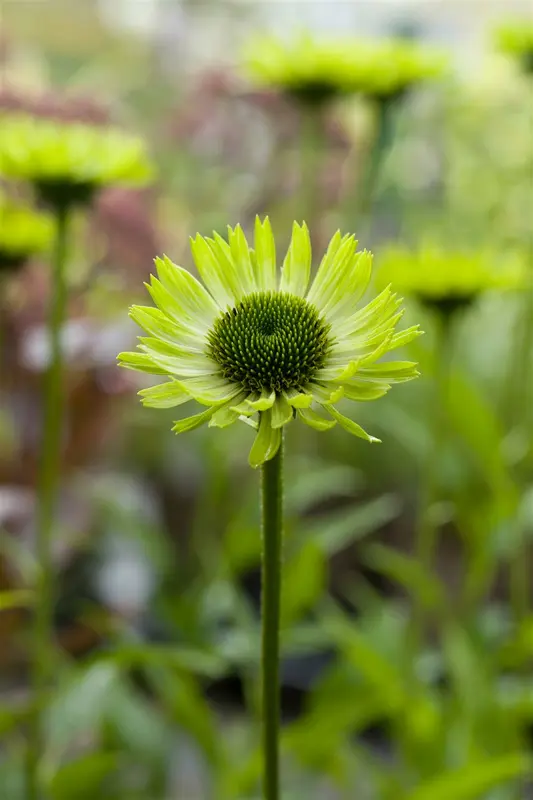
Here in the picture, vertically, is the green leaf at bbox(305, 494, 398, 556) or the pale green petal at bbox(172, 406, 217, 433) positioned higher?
the pale green petal at bbox(172, 406, 217, 433)

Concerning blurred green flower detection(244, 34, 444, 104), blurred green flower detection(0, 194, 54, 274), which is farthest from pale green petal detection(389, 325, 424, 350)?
blurred green flower detection(244, 34, 444, 104)

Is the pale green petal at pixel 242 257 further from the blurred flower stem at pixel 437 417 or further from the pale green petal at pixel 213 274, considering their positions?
the blurred flower stem at pixel 437 417

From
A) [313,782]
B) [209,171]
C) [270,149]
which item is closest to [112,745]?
[313,782]

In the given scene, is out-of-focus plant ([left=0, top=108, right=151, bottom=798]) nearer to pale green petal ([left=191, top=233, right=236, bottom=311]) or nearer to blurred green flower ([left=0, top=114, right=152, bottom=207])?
blurred green flower ([left=0, top=114, right=152, bottom=207])

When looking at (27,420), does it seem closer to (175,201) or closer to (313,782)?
(313,782)

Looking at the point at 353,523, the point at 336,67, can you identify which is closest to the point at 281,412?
the point at 353,523

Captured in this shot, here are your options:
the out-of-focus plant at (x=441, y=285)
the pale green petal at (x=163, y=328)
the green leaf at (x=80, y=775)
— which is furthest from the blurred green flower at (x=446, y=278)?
the green leaf at (x=80, y=775)
